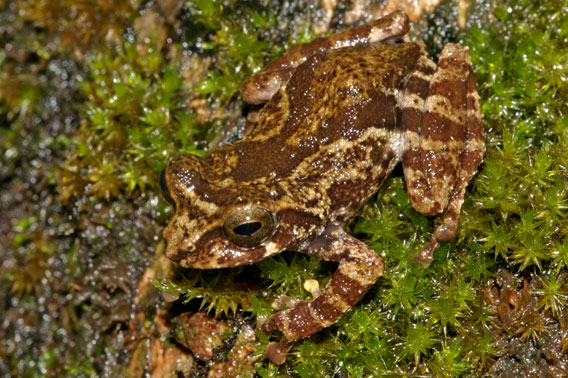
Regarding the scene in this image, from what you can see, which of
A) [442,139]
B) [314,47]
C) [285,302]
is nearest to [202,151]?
[314,47]

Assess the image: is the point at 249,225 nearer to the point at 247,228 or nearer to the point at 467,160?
the point at 247,228

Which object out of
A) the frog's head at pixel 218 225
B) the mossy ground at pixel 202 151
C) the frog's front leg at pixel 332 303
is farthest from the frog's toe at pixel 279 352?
the frog's head at pixel 218 225

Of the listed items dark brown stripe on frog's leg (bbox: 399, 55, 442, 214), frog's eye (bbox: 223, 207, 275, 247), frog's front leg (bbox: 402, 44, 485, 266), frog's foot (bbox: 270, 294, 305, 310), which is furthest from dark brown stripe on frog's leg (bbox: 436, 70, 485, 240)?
frog's eye (bbox: 223, 207, 275, 247)

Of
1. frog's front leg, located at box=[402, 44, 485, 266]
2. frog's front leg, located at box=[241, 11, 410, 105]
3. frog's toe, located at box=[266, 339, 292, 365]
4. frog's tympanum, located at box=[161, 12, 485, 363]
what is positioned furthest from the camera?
frog's front leg, located at box=[241, 11, 410, 105]

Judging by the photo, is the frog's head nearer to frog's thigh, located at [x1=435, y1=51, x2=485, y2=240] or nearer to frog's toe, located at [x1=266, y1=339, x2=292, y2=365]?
frog's toe, located at [x1=266, y1=339, x2=292, y2=365]

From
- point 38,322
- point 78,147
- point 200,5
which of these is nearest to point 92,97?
point 78,147

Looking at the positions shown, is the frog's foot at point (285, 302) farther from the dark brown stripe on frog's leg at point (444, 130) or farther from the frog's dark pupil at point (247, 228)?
the dark brown stripe on frog's leg at point (444, 130)

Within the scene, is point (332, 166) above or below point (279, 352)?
above
